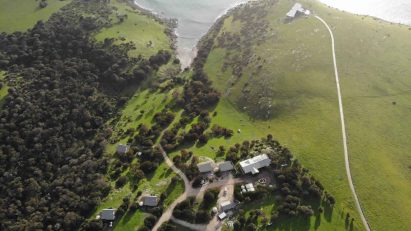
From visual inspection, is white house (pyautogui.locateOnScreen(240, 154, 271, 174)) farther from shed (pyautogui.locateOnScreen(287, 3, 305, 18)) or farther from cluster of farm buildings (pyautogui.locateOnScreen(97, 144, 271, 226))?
shed (pyautogui.locateOnScreen(287, 3, 305, 18))

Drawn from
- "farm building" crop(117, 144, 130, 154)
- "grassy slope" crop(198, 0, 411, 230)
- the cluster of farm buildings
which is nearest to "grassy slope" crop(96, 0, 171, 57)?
"grassy slope" crop(198, 0, 411, 230)

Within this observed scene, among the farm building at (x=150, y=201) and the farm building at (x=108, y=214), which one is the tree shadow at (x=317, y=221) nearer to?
the farm building at (x=150, y=201)

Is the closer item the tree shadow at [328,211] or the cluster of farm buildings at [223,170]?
the tree shadow at [328,211]

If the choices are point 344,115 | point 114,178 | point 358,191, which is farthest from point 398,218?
point 114,178

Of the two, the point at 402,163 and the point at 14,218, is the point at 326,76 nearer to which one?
the point at 402,163

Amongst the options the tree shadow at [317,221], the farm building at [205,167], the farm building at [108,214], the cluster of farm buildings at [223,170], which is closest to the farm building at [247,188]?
the cluster of farm buildings at [223,170]

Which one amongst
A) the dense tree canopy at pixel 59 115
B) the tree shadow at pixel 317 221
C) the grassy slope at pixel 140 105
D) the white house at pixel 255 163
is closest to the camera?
the tree shadow at pixel 317 221
